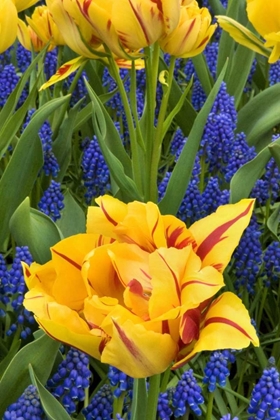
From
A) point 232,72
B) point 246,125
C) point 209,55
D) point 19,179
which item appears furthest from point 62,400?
point 209,55

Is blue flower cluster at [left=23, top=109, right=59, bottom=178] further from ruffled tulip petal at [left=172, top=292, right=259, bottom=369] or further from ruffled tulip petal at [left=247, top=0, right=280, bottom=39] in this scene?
ruffled tulip petal at [left=172, top=292, right=259, bottom=369]

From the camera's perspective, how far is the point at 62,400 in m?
0.83

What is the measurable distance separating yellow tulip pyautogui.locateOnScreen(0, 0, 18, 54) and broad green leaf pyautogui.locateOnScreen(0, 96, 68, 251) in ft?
0.41

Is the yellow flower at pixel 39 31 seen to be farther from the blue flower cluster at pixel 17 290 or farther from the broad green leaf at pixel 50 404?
the broad green leaf at pixel 50 404

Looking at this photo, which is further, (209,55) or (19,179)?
(209,55)

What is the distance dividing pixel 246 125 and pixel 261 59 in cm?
42

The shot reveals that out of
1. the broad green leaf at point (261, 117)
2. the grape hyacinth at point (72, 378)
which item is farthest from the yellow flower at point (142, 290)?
the broad green leaf at point (261, 117)

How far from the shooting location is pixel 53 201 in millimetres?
1134

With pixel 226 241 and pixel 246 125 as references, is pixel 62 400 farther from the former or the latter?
pixel 246 125

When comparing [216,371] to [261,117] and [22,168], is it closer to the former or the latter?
[22,168]

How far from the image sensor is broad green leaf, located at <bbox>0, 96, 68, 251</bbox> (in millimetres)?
1126

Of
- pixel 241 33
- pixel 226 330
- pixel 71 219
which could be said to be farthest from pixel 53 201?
pixel 226 330

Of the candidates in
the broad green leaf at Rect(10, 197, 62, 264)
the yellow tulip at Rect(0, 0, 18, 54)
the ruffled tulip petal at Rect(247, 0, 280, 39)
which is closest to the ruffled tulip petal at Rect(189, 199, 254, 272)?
the broad green leaf at Rect(10, 197, 62, 264)

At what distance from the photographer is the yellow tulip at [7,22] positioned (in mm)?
1146
